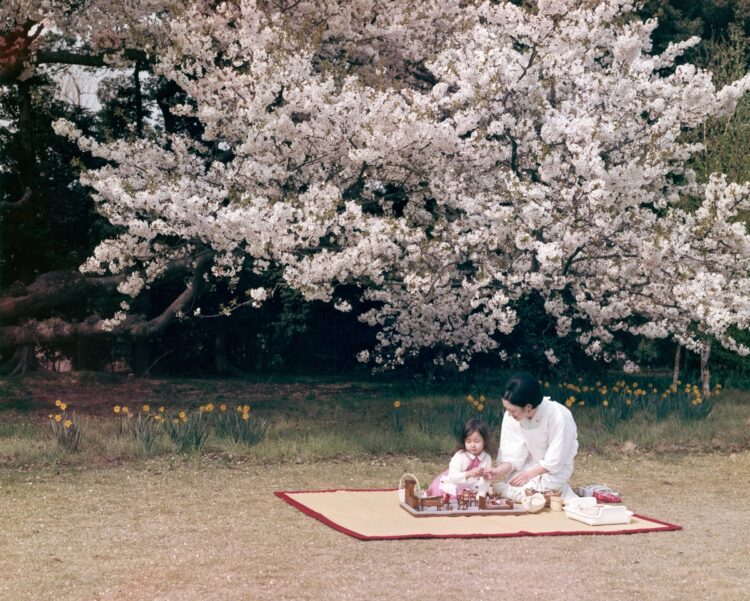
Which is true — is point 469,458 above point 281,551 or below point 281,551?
above

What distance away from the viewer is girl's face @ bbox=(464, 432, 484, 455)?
28.7 feet

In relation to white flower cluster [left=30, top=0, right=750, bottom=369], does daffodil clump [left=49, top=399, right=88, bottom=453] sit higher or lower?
lower

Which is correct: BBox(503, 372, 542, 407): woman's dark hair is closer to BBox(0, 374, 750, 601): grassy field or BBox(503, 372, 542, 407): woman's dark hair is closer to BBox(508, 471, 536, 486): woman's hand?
BBox(508, 471, 536, 486): woman's hand

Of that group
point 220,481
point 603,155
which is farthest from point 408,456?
point 603,155

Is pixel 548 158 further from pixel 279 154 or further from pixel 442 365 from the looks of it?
pixel 442 365

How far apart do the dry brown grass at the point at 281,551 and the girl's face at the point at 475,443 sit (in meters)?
1.38

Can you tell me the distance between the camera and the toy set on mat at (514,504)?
7996mm

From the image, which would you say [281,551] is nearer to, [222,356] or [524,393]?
[524,393]

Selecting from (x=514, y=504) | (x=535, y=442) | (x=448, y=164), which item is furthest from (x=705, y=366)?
(x=514, y=504)

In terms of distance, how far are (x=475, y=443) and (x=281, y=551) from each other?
2362mm

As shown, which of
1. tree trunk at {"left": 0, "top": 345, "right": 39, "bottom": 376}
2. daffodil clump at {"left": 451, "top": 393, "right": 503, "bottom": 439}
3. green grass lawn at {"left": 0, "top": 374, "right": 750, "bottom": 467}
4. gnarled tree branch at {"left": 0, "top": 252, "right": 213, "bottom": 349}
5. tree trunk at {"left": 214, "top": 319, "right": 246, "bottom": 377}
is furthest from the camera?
tree trunk at {"left": 214, "top": 319, "right": 246, "bottom": 377}

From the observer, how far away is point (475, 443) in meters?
8.75

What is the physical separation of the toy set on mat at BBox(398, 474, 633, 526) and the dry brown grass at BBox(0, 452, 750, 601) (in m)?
0.41

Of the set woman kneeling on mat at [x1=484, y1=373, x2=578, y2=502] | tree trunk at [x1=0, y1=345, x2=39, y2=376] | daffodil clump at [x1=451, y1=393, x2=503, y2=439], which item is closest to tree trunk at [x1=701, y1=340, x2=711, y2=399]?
daffodil clump at [x1=451, y1=393, x2=503, y2=439]
